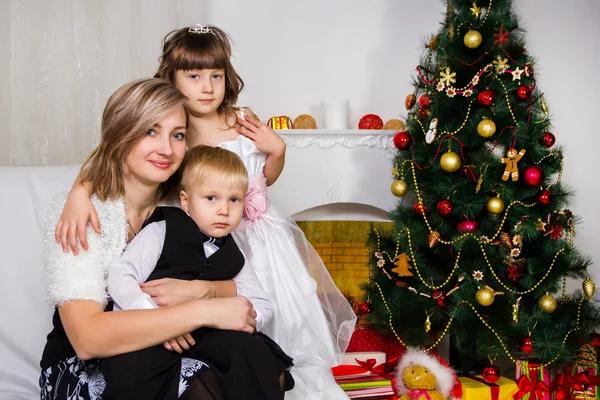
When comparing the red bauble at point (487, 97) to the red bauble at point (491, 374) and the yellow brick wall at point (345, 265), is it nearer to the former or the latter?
the red bauble at point (491, 374)

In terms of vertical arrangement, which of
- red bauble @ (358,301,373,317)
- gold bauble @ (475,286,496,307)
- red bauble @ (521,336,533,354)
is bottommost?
red bauble @ (521,336,533,354)

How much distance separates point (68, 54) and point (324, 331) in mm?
2096

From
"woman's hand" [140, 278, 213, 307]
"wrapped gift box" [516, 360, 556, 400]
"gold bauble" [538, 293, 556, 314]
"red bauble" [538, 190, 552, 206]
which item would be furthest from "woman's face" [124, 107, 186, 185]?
"wrapped gift box" [516, 360, 556, 400]

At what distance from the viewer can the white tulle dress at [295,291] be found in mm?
1953

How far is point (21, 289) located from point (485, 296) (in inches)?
69.3

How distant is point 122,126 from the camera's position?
5.49 feet

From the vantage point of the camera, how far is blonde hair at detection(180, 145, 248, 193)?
176 centimetres

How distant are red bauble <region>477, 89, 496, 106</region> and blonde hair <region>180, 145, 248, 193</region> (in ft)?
4.15

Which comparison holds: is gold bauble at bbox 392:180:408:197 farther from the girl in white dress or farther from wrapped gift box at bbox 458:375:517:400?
wrapped gift box at bbox 458:375:517:400

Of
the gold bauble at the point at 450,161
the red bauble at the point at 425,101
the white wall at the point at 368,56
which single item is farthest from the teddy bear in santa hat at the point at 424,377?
the white wall at the point at 368,56

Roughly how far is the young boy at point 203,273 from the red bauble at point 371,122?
75.8 inches

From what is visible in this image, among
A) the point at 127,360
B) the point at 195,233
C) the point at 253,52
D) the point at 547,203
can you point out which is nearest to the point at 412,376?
the point at 547,203

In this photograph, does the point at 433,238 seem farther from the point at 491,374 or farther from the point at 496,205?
the point at 491,374

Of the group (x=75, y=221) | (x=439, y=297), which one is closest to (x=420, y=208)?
(x=439, y=297)
